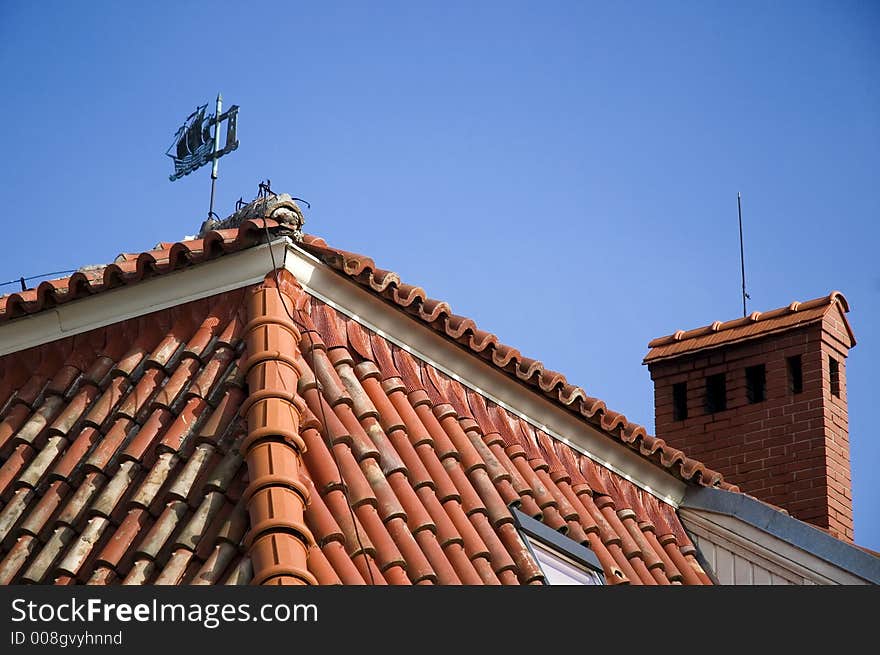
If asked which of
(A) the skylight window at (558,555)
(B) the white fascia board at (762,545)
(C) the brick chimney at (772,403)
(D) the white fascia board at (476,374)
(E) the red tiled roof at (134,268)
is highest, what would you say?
(C) the brick chimney at (772,403)

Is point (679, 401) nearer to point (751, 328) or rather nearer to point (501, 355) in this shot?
point (751, 328)

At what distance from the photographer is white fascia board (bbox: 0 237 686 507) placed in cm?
1206

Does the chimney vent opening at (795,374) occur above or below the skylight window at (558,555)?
above

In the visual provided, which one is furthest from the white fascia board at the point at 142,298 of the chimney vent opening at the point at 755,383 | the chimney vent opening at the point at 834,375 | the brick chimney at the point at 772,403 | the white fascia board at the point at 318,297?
the chimney vent opening at the point at 834,375

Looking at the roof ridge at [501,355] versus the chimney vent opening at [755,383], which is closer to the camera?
the roof ridge at [501,355]

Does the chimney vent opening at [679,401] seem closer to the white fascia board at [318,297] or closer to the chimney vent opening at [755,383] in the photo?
the chimney vent opening at [755,383]

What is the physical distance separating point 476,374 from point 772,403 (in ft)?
19.0

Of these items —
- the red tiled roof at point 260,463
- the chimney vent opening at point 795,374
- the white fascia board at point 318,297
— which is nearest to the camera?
the red tiled roof at point 260,463

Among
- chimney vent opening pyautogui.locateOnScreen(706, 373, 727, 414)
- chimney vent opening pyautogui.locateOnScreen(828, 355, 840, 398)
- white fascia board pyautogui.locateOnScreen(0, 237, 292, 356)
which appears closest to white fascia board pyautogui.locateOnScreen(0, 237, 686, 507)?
white fascia board pyautogui.locateOnScreen(0, 237, 292, 356)

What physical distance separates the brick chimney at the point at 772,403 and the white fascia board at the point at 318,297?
451 cm

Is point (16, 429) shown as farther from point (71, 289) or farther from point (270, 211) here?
point (270, 211)

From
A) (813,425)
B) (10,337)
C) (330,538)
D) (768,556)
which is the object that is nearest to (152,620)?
(330,538)

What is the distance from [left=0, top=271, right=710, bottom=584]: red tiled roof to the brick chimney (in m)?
4.84

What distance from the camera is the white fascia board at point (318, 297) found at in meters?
12.1
